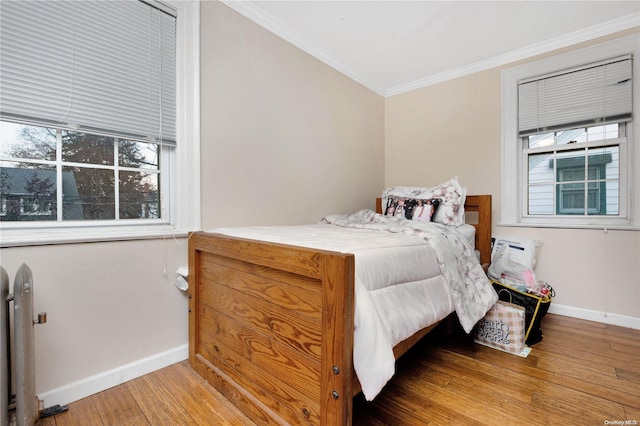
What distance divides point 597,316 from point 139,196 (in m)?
3.39

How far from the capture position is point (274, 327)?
113cm

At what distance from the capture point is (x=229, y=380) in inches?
52.1

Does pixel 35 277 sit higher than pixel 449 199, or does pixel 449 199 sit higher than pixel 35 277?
pixel 449 199

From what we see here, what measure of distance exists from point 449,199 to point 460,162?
74 centimetres

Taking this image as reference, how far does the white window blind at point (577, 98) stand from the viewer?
87.2 inches

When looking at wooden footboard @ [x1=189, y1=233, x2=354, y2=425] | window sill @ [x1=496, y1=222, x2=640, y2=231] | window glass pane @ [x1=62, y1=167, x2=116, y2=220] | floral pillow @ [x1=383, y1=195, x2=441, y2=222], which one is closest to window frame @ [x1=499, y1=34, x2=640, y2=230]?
window sill @ [x1=496, y1=222, x2=640, y2=231]

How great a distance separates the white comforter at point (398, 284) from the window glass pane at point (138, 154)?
22.9 inches

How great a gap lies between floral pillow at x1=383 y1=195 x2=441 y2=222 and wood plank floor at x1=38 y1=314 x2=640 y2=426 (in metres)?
1.02

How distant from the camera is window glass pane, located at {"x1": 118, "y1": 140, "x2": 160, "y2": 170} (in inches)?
61.8

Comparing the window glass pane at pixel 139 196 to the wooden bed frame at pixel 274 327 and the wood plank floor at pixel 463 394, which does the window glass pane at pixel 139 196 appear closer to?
the wooden bed frame at pixel 274 327

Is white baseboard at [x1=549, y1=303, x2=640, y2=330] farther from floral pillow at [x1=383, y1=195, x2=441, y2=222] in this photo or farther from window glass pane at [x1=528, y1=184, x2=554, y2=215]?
floral pillow at [x1=383, y1=195, x2=441, y2=222]

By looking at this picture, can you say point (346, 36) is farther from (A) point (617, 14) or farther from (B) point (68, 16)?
(A) point (617, 14)

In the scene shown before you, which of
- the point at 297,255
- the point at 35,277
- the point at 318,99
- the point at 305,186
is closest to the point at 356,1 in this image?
the point at 318,99

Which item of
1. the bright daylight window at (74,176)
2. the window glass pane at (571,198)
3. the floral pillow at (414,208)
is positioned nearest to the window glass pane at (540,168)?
the window glass pane at (571,198)
